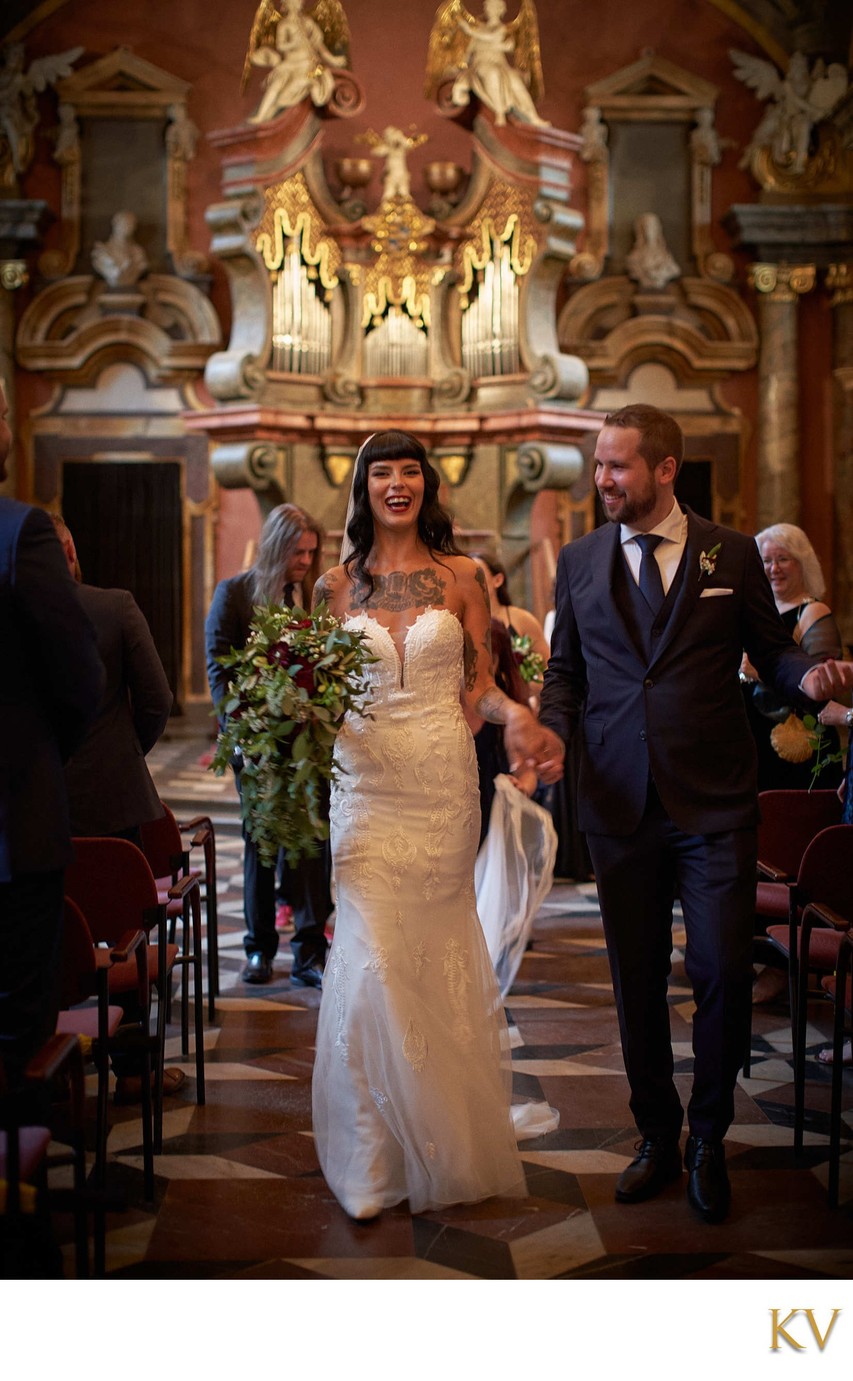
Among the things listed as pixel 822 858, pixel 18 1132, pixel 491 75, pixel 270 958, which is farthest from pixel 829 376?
pixel 18 1132

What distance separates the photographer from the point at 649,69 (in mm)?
15023

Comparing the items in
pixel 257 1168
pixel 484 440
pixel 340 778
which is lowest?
pixel 257 1168

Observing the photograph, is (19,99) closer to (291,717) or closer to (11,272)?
(11,272)

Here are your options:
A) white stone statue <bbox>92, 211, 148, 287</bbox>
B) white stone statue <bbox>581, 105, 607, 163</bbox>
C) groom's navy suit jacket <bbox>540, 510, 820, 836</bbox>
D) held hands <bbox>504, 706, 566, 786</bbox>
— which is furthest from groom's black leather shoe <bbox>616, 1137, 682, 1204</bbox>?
white stone statue <bbox>581, 105, 607, 163</bbox>

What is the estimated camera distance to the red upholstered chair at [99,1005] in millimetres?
3641

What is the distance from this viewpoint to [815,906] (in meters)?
4.17

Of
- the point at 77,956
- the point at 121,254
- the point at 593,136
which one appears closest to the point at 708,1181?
the point at 77,956

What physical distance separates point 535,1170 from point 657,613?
1.55m

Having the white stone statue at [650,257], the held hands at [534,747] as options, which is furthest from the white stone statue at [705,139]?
the held hands at [534,747]

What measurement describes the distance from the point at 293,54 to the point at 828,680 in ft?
35.3

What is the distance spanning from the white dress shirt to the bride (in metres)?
0.46

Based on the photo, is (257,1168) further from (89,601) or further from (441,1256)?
(89,601)

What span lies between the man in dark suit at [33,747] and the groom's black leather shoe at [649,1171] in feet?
5.19
